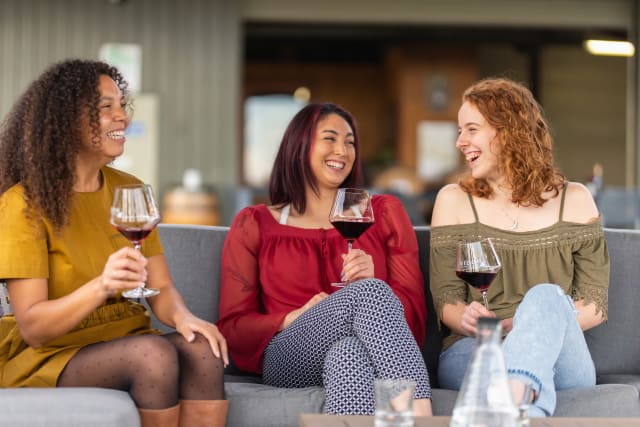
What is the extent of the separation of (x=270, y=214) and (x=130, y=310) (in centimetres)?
66

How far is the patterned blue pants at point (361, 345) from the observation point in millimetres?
1964

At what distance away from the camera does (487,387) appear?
1332mm

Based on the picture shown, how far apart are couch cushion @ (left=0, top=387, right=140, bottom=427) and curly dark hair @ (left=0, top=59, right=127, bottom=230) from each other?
1.30 ft

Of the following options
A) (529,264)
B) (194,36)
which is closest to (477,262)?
(529,264)

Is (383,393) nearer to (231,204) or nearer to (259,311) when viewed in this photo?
(259,311)

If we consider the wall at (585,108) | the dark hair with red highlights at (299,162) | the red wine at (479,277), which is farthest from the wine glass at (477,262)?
the wall at (585,108)

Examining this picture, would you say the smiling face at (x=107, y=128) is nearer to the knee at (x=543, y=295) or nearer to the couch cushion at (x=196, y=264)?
the couch cushion at (x=196, y=264)

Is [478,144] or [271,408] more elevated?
[478,144]

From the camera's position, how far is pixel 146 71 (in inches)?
341

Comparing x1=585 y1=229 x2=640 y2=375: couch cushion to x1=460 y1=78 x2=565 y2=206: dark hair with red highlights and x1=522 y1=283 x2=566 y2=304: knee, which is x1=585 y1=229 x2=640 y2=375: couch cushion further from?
x1=522 y1=283 x2=566 y2=304: knee

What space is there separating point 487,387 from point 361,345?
721mm

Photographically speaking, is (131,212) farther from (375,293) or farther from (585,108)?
(585,108)

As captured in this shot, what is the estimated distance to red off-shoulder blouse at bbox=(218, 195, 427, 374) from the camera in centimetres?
249

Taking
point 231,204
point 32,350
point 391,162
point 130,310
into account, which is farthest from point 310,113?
point 391,162
